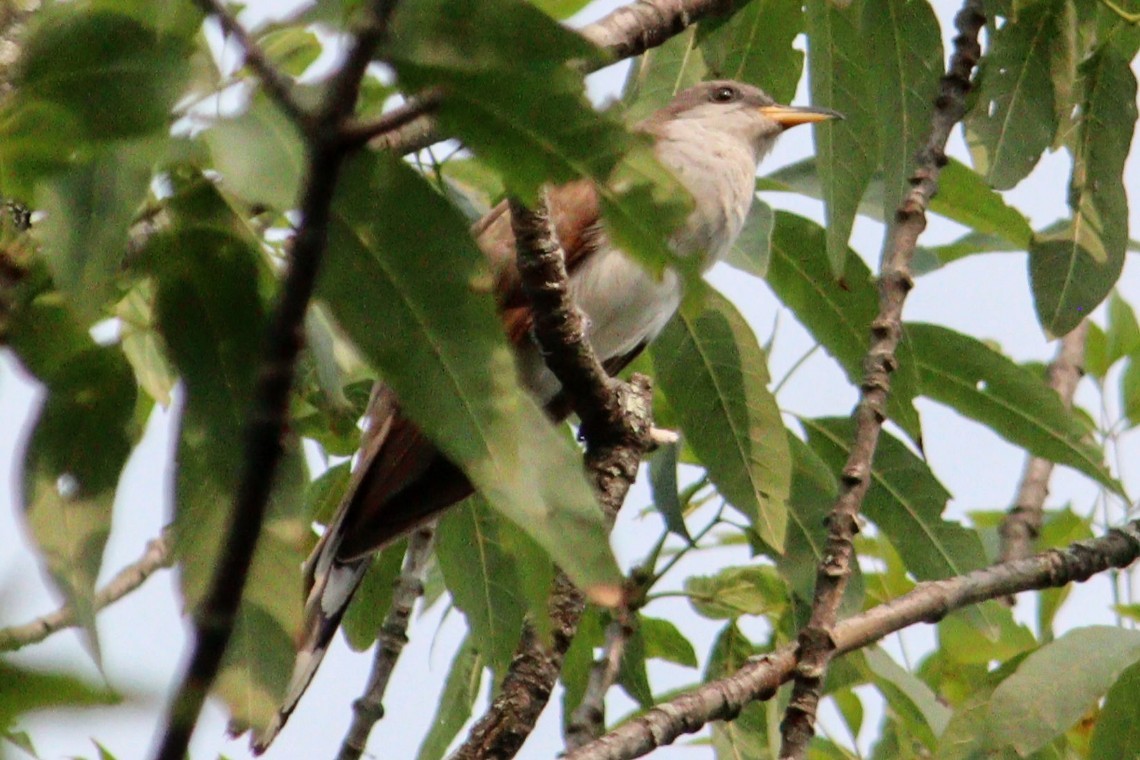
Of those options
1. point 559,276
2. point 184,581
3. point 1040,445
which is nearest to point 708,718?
point 559,276

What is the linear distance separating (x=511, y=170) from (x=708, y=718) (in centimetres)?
143

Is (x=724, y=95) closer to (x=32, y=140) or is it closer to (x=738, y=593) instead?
(x=738, y=593)

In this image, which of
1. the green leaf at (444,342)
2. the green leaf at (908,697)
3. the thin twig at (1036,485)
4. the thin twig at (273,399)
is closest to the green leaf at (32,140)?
the green leaf at (444,342)

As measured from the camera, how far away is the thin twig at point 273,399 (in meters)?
0.90

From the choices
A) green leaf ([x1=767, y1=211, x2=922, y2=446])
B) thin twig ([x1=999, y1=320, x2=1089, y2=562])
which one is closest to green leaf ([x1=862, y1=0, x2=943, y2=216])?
green leaf ([x1=767, y1=211, x2=922, y2=446])

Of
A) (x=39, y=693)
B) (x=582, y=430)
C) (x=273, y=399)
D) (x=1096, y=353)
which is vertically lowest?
(x=39, y=693)

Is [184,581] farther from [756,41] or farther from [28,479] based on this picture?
[756,41]

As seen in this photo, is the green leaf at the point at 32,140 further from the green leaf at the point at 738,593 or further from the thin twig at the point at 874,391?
the green leaf at the point at 738,593

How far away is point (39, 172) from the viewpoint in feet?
5.65

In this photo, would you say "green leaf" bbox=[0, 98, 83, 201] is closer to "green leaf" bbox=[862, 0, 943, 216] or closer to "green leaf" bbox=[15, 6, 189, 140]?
"green leaf" bbox=[15, 6, 189, 140]

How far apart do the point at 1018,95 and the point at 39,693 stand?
2.90 meters

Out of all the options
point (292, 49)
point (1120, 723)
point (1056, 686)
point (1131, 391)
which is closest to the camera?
point (1056, 686)

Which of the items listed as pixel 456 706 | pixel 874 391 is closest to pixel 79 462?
pixel 874 391

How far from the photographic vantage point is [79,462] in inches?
81.7
